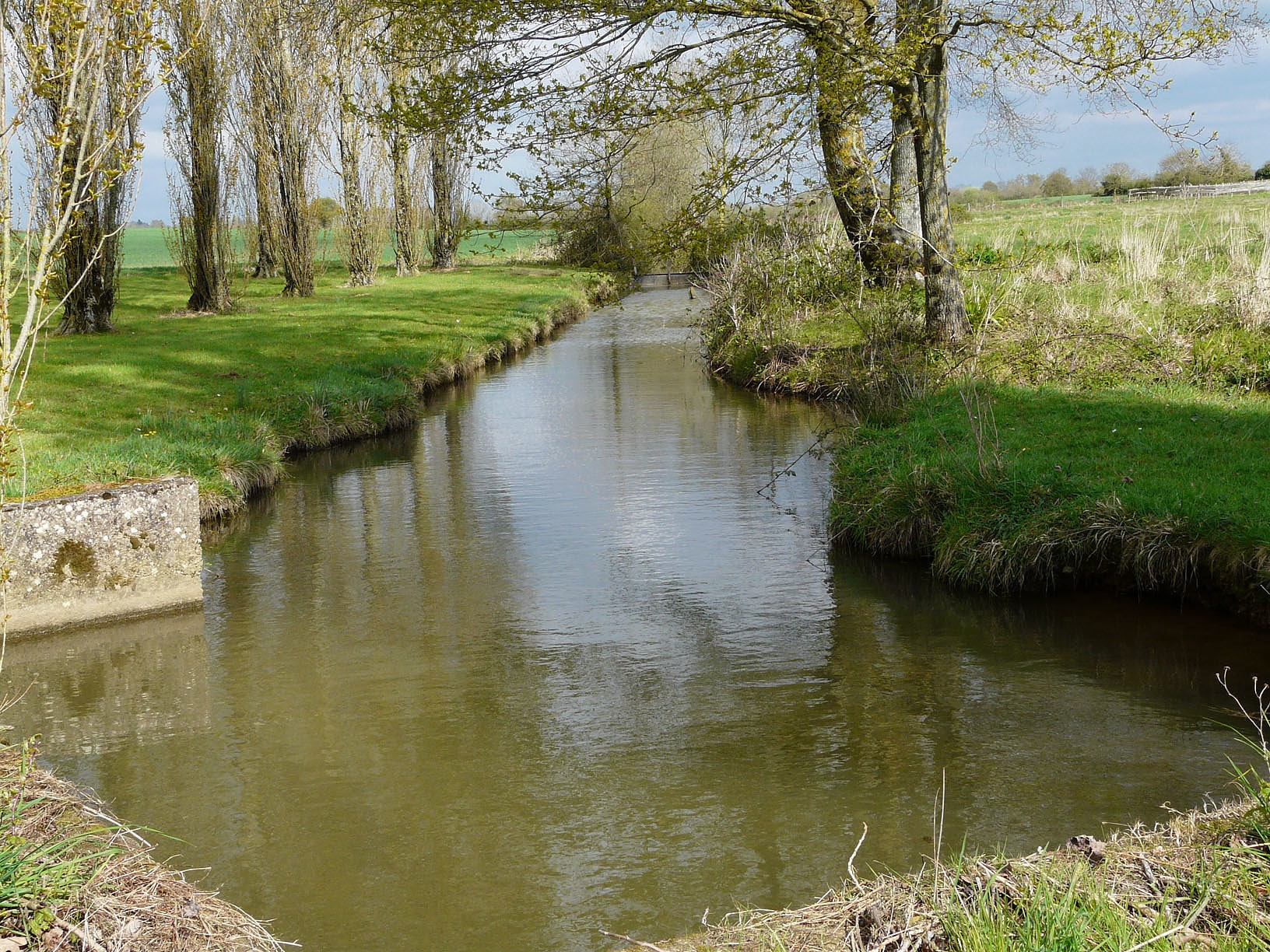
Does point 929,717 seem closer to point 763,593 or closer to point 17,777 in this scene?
point 763,593

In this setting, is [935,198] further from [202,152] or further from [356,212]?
[356,212]

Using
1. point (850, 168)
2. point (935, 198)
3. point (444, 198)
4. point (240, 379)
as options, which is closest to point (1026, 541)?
point (850, 168)

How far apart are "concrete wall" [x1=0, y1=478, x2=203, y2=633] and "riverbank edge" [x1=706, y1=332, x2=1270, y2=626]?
498 cm

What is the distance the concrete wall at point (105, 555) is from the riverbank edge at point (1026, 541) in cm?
498

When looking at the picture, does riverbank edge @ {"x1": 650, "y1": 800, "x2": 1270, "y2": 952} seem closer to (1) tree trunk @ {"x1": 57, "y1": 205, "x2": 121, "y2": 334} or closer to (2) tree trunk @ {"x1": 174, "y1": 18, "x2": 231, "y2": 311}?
(1) tree trunk @ {"x1": 57, "y1": 205, "x2": 121, "y2": 334}

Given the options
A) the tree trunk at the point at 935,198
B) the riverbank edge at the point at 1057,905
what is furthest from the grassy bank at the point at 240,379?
the tree trunk at the point at 935,198

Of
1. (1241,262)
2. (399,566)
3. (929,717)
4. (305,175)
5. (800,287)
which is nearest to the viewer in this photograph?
(929,717)

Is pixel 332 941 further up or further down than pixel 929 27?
further down

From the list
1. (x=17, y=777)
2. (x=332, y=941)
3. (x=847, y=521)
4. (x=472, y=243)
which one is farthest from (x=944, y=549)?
(x=472, y=243)

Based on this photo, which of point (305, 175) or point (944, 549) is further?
point (305, 175)

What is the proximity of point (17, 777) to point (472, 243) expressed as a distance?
4984cm

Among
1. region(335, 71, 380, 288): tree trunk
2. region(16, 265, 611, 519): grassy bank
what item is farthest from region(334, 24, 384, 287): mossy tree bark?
region(16, 265, 611, 519): grassy bank

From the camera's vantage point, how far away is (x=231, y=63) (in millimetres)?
24094

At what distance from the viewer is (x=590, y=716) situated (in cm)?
594
